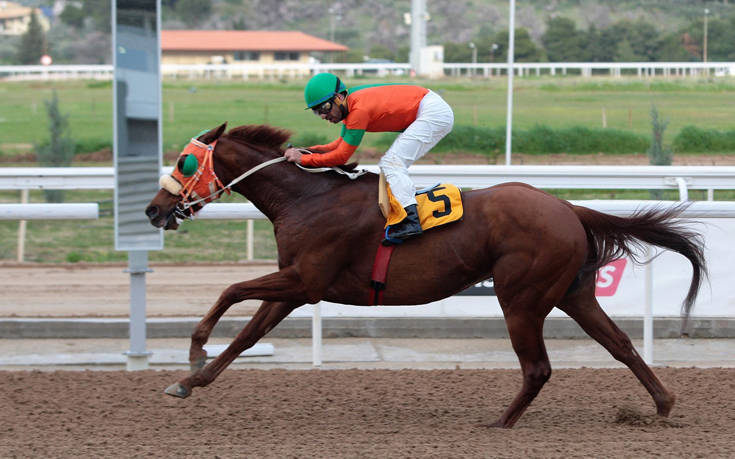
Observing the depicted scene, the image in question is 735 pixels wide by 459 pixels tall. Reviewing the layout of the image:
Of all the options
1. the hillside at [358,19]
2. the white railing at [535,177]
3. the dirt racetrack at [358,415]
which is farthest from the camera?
the hillside at [358,19]

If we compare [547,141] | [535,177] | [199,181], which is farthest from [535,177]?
[547,141]

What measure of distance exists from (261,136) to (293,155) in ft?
0.85

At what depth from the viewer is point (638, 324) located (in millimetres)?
7203

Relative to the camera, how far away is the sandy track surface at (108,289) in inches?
326

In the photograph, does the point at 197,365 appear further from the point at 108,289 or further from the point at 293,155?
the point at 108,289

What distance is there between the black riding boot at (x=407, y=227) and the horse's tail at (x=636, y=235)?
893 millimetres

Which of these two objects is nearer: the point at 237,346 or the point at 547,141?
the point at 237,346

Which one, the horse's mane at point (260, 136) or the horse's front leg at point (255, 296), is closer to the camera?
the horse's front leg at point (255, 296)

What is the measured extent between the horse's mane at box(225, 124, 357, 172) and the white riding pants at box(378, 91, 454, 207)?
30 centimetres

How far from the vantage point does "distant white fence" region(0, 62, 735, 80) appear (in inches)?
743

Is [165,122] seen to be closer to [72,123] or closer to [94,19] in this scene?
[72,123]

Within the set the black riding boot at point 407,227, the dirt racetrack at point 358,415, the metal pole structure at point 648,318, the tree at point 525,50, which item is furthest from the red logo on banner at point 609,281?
the tree at point 525,50

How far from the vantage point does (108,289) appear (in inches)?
371

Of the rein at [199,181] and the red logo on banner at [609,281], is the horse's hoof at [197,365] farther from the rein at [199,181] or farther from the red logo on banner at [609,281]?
the red logo on banner at [609,281]
